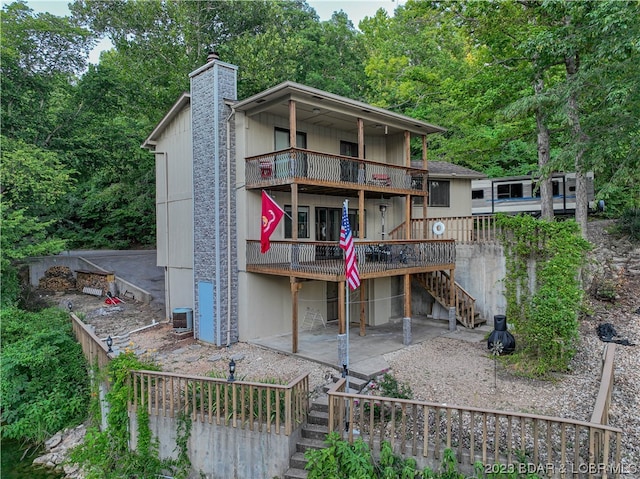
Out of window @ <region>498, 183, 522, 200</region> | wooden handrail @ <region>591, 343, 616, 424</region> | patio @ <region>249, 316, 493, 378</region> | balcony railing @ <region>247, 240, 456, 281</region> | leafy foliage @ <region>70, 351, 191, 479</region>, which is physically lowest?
leafy foliage @ <region>70, 351, 191, 479</region>

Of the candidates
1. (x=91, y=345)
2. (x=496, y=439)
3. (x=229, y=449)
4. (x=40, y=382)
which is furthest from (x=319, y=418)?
(x=40, y=382)

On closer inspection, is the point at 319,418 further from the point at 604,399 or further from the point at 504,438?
the point at 604,399

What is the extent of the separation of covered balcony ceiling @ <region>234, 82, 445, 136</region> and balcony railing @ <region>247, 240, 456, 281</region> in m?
4.21

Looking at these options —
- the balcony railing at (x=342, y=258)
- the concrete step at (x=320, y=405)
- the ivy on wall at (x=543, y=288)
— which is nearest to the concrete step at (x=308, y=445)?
the concrete step at (x=320, y=405)

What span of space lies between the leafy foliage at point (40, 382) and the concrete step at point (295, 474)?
23.2 feet

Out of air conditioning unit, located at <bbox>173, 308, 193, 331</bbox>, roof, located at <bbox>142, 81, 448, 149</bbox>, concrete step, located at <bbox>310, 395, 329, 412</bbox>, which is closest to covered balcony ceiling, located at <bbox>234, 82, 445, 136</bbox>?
roof, located at <bbox>142, 81, 448, 149</bbox>

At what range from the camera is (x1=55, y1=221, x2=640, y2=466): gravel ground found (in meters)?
7.14

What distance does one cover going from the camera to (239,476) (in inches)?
260

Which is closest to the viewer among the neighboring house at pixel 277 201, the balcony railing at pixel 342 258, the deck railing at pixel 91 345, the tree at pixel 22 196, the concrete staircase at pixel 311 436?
the concrete staircase at pixel 311 436

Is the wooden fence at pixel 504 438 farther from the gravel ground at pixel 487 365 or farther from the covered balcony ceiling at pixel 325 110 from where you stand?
the covered balcony ceiling at pixel 325 110

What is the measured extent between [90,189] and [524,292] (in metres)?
32.3

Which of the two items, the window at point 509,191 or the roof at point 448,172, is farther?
the window at point 509,191

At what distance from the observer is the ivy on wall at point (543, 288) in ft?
28.2

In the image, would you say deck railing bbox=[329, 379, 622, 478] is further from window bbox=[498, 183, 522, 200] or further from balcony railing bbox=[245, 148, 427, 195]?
window bbox=[498, 183, 522, 200]
